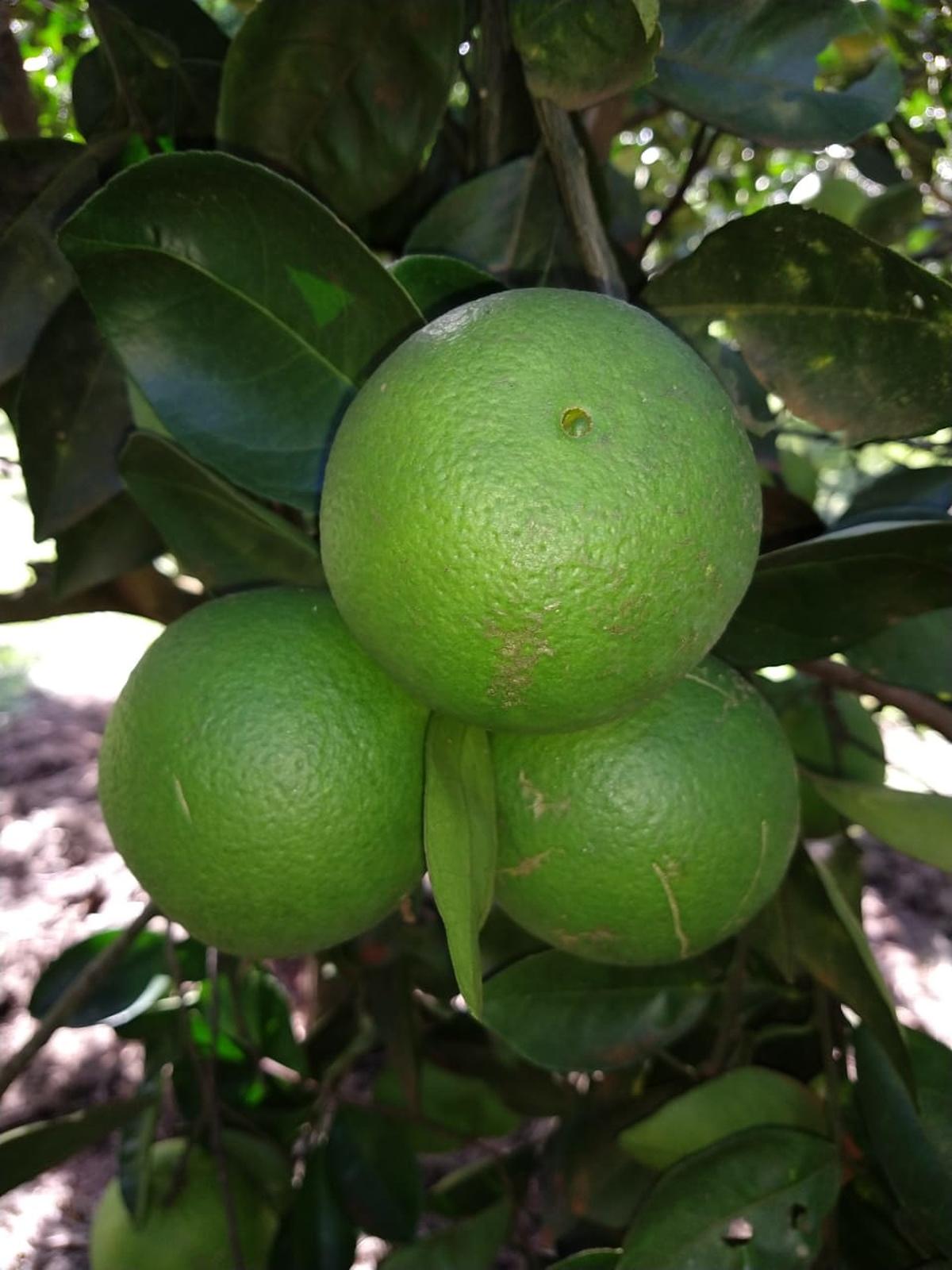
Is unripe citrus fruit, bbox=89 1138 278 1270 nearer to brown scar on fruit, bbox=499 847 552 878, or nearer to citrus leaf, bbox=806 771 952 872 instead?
brown scar on fruit, bbox=499 847 552 878

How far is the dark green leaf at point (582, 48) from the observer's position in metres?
0.71

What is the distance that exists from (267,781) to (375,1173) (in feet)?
3.15

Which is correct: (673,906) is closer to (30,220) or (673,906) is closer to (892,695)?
(892,695)

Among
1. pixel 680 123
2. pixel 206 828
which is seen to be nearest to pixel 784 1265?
pixel 206 828

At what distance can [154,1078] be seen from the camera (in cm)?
142

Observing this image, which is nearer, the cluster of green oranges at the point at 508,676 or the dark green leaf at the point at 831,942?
the cluster of green oranges at the point at 508,676

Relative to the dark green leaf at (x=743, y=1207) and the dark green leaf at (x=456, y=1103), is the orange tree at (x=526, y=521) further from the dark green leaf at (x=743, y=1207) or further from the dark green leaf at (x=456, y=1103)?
the dark green leaf at (x=456, y=1103)

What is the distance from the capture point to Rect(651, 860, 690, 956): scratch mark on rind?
30.4 inches

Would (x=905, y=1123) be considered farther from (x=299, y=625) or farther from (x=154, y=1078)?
(x=154, y=1078)

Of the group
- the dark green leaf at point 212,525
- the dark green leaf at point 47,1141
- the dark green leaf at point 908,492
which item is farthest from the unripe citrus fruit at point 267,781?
the dark green leaf at point 908,492

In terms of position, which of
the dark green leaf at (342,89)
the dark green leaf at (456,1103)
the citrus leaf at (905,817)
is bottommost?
the dark green leaf at (456,1103)

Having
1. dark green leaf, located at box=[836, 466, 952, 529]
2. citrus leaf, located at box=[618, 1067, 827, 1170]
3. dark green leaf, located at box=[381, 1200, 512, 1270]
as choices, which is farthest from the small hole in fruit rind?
dark green leaf, located at box=[381, 1200, 512, 1270]

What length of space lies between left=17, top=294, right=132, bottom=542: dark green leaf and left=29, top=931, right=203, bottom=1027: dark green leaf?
0.70m

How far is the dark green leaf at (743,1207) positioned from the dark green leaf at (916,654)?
0.54 metres
